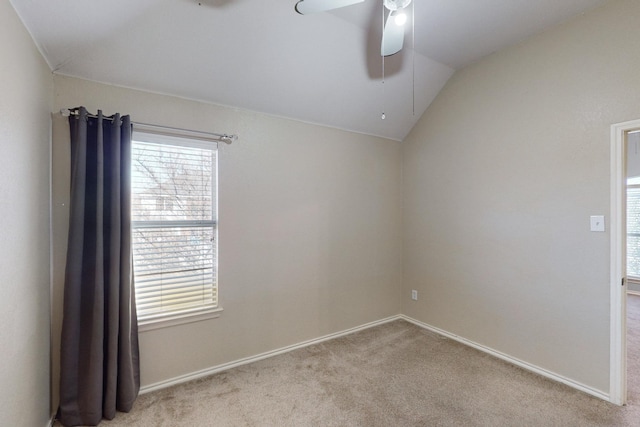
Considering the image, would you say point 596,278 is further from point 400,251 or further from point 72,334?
point 72,334

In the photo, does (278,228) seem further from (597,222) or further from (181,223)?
(597,222)

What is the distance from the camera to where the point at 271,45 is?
87.0 inches

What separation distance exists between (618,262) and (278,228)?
103 inches

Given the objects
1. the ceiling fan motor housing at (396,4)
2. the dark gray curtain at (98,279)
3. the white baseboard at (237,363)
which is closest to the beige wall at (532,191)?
the white baseboard at (237,363)

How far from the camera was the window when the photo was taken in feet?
7.36

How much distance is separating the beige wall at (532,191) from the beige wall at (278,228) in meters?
0.67

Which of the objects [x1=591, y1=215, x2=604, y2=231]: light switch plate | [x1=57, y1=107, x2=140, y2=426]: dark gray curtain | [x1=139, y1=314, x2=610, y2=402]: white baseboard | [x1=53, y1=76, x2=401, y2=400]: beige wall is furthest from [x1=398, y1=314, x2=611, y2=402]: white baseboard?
[x1=57, y1=107, x2=140, y2=426]: dark gray curtain

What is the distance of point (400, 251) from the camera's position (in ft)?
12.4

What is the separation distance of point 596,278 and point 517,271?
0.54 m

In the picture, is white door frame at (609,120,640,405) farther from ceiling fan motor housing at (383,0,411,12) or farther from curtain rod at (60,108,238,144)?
curtain rod at (60,108,238,144)

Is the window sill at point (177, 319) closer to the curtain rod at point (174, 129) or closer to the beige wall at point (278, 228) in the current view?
the beige wall at point (278, 228)

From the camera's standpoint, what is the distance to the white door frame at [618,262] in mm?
2098

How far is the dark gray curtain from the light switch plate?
3357 mm

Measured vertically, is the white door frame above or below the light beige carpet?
above
